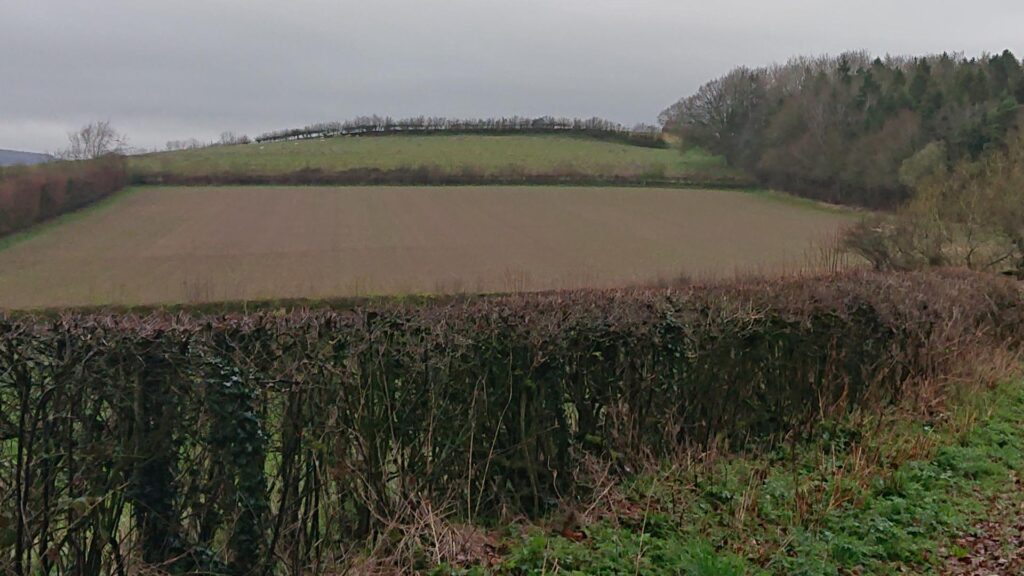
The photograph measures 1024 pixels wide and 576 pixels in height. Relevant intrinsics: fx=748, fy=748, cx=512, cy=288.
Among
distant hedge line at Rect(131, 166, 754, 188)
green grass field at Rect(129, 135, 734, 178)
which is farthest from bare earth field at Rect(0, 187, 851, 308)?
green grass field at Rect(129, 135, 734, 178)

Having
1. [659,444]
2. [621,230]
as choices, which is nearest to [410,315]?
[659,444]

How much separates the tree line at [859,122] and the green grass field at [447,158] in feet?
14.0

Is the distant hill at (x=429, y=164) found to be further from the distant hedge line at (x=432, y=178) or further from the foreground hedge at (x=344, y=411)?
the foreground hedge at (x=344, y=411)

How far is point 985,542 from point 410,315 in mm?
4056

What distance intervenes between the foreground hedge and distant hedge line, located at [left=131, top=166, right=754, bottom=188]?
57.3 metres

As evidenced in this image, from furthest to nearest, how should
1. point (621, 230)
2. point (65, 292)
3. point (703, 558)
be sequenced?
1. point (621, 230)
2. point (65, 292)
3. point (703, 558)

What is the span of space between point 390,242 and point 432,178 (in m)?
21.6

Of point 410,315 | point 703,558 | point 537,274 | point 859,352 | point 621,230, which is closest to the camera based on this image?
point 703,558

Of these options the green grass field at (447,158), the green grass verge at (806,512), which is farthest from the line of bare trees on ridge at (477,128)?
the green grass verge at (806,512)

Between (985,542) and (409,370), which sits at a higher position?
(409,370)

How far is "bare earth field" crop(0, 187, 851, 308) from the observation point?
32156mm

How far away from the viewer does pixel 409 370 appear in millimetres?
4750

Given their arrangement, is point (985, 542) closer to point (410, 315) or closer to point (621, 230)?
point (410, 315)

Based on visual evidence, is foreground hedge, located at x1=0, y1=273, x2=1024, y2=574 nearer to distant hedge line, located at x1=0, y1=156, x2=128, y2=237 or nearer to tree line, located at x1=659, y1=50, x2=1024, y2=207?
tree line, located at x1=659, y1=50, x2=1024, y2=207
